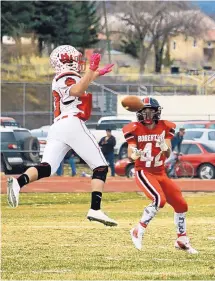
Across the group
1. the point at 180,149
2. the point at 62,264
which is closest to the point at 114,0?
the point at 180,149

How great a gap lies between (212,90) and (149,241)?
36.7 metres

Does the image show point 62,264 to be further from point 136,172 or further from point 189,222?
point 189,222

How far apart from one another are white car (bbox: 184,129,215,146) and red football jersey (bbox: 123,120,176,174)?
1889 cm

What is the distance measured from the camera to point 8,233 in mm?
12781

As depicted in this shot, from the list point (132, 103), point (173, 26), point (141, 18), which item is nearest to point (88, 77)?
point (132, 103)

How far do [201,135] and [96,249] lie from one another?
19.9m

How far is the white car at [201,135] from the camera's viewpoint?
30170mm

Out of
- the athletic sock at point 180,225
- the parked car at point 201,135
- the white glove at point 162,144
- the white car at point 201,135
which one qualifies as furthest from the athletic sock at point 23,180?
the parked car at point 201,135

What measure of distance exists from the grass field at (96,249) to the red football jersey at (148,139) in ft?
2.80

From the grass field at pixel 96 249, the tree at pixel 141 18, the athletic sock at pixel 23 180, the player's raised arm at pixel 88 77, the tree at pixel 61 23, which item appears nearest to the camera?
the grass field at pixel 96 249

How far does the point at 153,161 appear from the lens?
1095cm

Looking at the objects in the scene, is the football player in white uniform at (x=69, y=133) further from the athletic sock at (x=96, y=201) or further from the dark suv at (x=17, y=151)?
the dark suv at (x=17, y=151)

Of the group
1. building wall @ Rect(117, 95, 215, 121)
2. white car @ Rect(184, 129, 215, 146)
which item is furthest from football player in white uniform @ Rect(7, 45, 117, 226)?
building wall @ Rect(117, 95, 215, 121)

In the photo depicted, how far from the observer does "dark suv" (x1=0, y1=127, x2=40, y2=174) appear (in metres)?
30.7
